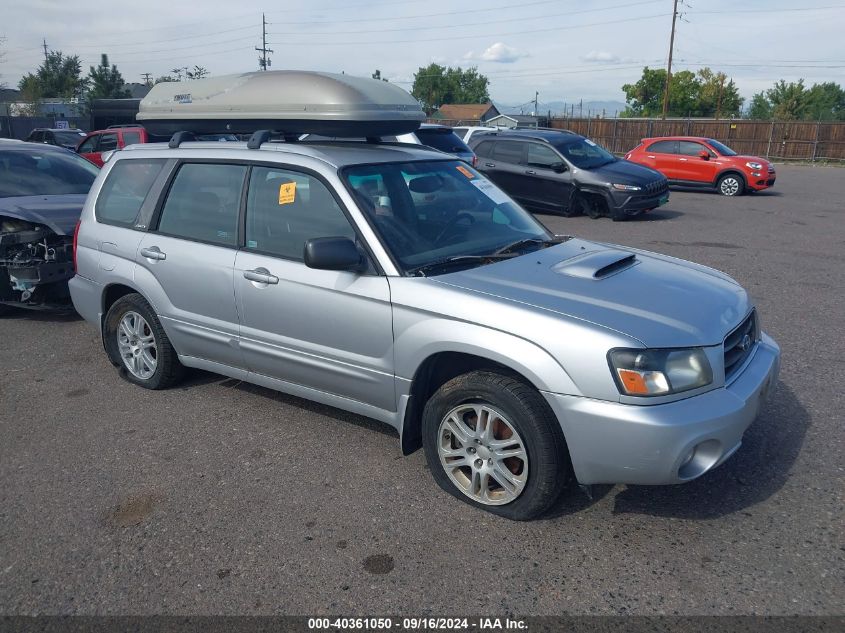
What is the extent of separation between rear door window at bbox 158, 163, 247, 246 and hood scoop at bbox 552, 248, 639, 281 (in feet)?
6.68

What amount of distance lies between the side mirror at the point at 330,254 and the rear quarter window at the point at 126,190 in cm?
200

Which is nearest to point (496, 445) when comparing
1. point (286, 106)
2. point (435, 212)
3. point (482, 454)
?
point (482, 454)

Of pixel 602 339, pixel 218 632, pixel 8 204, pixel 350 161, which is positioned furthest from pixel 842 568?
pixel 8 204

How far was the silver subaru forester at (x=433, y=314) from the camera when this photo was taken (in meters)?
3.14

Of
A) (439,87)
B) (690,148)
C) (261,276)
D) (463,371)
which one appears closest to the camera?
(463,371)

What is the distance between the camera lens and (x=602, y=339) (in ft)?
10.2

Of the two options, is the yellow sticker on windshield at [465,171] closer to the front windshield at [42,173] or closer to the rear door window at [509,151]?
the front windshield at [42,173]

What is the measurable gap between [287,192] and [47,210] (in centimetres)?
387

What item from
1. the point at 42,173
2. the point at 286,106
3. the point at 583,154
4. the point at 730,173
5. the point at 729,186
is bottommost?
Result: the point at 729,186

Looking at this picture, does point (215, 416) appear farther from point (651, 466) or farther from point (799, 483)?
point (799, 483)

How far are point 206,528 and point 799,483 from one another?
9.93ft

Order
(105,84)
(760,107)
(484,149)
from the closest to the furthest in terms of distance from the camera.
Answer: (484,149) < (105,84) < (760,107)

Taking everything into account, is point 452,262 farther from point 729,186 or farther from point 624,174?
point 729,186

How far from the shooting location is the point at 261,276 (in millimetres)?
4234
